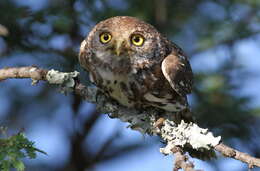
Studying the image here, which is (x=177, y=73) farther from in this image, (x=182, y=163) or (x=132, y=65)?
(x=182, y=163)

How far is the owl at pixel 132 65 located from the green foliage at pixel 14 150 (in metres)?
1.13

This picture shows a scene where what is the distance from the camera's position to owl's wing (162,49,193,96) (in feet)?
13.8

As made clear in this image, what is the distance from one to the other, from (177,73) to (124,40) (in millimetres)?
521

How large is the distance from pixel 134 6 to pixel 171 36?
1.97 feet

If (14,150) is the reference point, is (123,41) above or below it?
above

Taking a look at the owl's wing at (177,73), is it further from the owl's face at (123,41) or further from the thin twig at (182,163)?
the thin twig at (182,163)

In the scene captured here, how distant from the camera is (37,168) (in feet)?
20.2

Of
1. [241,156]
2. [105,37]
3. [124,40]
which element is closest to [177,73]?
[124,40]

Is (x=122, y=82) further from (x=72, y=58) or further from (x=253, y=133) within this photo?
(x=253, y=133)

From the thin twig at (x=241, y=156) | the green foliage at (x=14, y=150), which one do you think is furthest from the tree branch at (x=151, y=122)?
the green foliage at (x=14, y=150)

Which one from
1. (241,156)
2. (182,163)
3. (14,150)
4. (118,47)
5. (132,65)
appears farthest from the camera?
(132,65)

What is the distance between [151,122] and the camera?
4.13m

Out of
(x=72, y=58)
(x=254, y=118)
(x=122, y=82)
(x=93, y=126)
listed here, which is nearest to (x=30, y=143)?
(x=122, y=82)

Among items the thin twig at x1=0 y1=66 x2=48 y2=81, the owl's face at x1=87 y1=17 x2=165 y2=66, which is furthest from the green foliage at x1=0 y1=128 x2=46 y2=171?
the owl's face at x1=87 y1=17 x2=165 y2=66
